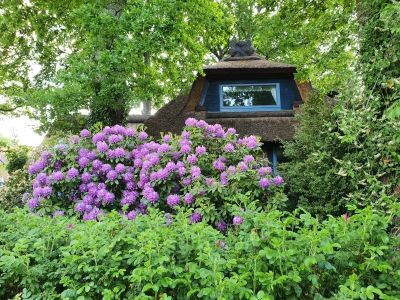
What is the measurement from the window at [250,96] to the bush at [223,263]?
373 inches

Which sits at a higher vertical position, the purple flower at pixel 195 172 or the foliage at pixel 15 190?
the purple flower at pixel 195 172

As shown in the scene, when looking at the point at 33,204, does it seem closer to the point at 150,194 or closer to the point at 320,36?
the point at 150,194

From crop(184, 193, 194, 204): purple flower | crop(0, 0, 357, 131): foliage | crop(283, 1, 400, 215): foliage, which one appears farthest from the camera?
crop(0, 0, 357, 131): foliage

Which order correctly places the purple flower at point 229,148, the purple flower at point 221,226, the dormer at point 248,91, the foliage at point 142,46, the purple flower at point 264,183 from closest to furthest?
1. the purple flower at point 221,226
2. the purple flower at point 264,183
3. the purple flower at point 229,148
4. the foliage at point 142,46
5. the dormer at point 248,91

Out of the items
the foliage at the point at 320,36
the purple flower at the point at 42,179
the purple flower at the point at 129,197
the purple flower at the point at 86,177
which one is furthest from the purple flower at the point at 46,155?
the foliage at the point at 320,36

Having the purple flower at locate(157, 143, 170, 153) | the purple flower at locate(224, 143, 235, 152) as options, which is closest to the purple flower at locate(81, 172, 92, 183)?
the purple flower at locate(157, 143, 170, 153)

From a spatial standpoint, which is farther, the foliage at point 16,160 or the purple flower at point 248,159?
the foliage at point 16,160

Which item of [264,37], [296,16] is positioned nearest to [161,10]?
[264,37]

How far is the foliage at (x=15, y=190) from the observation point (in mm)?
10758

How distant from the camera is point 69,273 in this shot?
2492mm

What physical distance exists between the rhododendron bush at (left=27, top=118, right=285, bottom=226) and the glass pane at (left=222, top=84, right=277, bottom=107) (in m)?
4.70

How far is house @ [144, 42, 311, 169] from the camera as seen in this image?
11.4 meters

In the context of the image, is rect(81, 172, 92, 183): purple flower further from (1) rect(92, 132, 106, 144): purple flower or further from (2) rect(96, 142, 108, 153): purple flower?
(1) rect(92, 132, 106, 144): purple flower

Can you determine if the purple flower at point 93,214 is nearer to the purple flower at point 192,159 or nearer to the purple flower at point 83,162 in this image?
the purple flower at point 83,162
